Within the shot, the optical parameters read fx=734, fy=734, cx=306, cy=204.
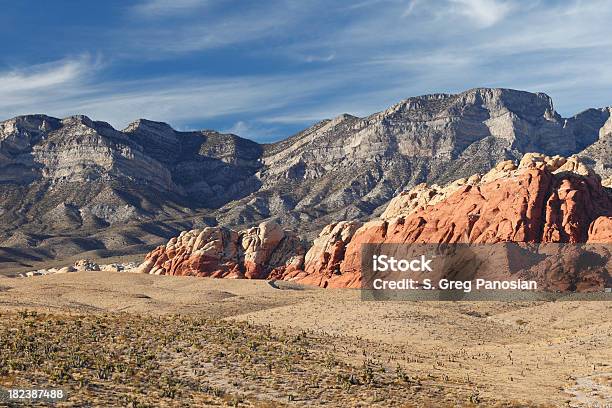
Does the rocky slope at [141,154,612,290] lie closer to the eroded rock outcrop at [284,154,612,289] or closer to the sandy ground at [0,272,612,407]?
the eroded rock outcrop at [284,154,612,289]

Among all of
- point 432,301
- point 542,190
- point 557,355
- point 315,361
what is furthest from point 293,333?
point 542,190

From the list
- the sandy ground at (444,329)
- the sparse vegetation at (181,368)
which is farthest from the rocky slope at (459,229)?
the sparse vegetation at (181,368)

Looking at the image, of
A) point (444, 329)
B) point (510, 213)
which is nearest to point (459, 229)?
point (510, 213)

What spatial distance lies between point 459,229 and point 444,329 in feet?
129

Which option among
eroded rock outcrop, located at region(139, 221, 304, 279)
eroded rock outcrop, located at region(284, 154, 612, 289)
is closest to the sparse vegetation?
eroded rock outcrop, located at region(284, 154, 612, 289)

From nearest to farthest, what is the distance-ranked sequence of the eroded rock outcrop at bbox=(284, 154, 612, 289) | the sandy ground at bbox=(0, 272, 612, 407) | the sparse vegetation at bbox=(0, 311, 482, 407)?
1. the sparse vegetation at bbox=(0, 311, 482, 407)
2. the sandy ground at bbox=(0, 272, 612, 407)
3. the eroded rock outcrop at bbox=(284, 154, 612, 289)

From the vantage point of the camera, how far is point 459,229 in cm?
9525

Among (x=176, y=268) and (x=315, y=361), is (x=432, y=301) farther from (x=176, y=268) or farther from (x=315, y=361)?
(x=176, y=268)

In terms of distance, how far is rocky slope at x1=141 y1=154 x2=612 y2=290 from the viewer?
89.4m

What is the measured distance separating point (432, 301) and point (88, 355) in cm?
4755

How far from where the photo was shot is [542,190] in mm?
93812

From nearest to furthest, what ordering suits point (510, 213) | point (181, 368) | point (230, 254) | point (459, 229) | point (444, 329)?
point (181, 368)
point (444, 329)
point (510, 213)
point (459, 229)
point (230, 254)

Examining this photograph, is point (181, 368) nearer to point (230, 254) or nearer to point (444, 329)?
point (444, 329)

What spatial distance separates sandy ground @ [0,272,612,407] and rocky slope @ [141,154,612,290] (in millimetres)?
15810
